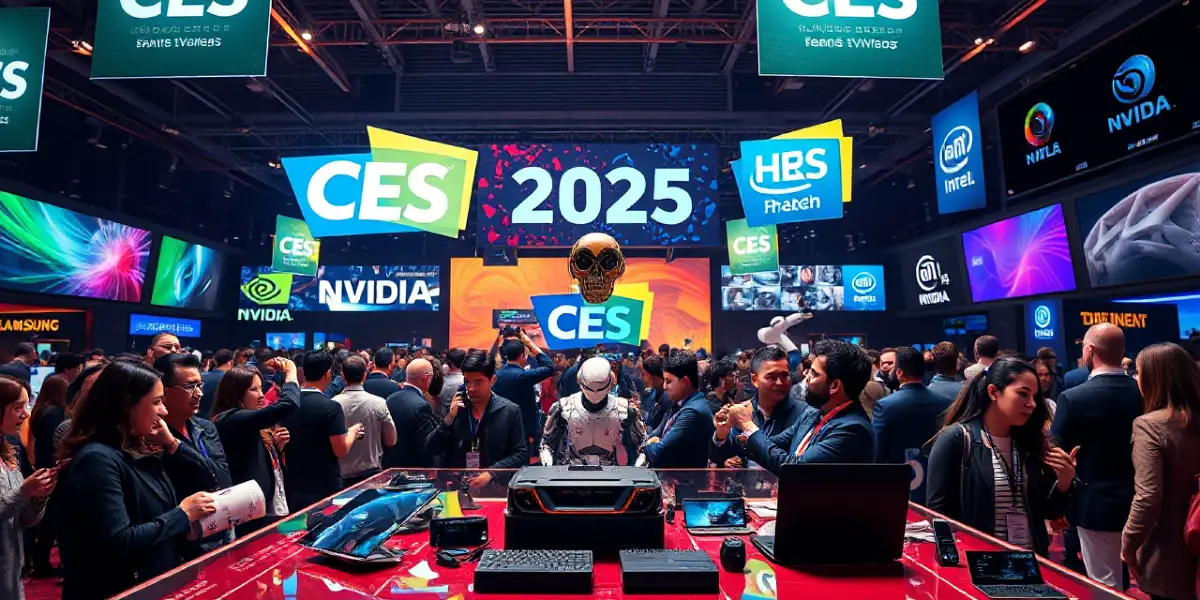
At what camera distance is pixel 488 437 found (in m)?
3.76

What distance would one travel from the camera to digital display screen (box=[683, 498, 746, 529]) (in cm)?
199

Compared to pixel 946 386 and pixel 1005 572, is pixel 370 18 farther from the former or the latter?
pixel 1005 572

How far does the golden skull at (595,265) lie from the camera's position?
280 cm

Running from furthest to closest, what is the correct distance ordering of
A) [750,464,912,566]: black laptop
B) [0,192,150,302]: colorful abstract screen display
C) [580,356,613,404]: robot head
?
[0,192,150,302]: colorful abstract screen display, [580,356,613,404]: robot head, [750,464,912,566]: black laptop

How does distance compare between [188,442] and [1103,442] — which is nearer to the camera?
[188,442]

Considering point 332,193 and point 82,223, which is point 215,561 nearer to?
point 332,193

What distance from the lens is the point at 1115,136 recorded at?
7.45 meters

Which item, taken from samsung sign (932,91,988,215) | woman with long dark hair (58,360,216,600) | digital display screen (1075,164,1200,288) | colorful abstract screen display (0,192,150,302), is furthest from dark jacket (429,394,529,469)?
colorful abstract screen display (0,192,150,302)

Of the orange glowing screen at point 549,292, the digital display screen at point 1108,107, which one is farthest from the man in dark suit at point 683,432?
the orange glowing screen at point 549,292

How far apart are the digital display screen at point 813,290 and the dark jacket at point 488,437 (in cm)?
1519

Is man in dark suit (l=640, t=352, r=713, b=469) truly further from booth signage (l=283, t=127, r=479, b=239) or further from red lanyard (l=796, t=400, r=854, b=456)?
booth signage (l=283, t=127, r=479, b=239)

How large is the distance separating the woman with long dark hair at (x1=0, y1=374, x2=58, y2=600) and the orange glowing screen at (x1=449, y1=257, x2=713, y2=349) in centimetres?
1584

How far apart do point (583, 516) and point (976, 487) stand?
156cm

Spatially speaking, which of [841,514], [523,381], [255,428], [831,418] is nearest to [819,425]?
[831,418]
